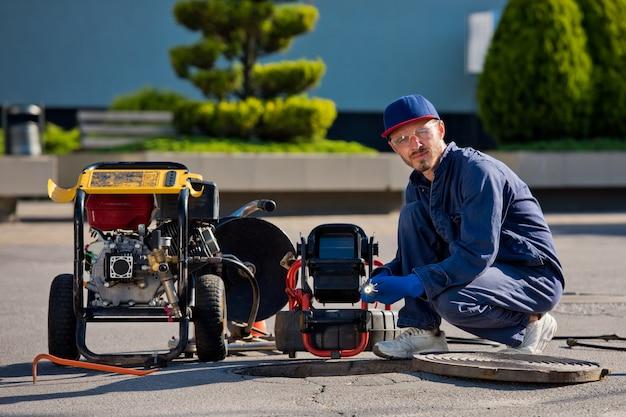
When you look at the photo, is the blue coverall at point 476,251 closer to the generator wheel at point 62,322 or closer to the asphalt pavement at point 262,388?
the asphalt pavement at point 262,388

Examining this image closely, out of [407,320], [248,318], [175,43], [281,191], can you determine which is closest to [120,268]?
[248,318]

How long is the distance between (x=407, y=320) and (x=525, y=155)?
53.1 ft

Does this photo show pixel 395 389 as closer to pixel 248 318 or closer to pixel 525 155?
pixel 248 318

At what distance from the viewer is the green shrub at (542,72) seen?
892 inches

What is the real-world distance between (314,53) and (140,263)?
22.0m

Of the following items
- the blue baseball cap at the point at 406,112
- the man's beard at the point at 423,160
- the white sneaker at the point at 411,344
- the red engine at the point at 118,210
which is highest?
the blue baseball cap at the point at 406,112

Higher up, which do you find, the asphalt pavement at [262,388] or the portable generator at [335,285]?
the portable generator at [335,285]

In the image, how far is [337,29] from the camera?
2817cm

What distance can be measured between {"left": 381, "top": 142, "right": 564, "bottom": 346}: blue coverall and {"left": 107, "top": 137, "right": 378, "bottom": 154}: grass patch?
13930mm

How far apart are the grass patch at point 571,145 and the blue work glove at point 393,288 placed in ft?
55.6

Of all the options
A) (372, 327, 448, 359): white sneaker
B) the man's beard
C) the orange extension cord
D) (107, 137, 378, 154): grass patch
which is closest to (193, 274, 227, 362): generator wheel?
the orange extension cord

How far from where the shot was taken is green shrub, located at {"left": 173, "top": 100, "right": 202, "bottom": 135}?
21.1 m

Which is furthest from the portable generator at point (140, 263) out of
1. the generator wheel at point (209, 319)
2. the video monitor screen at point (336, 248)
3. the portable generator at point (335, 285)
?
the video monitor screen at point (336, 248)

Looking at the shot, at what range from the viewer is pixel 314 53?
92.0ft
